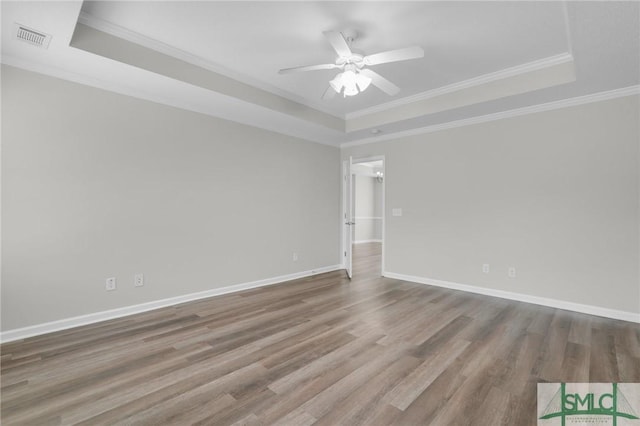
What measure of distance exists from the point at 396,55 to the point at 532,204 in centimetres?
285

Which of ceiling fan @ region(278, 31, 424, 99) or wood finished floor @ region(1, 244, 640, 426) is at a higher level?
ceiling fan @ region(278, 31, 424, 99)

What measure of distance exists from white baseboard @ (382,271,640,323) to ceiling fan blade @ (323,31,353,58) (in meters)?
3.66

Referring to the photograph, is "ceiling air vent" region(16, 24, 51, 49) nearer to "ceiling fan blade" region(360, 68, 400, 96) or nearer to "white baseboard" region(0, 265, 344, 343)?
"white baseboard" region(0, 265, 344, 343)

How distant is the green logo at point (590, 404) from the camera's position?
1688mm

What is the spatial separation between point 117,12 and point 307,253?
4.08 m

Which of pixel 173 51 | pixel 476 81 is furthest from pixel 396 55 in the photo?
pixel 173 51

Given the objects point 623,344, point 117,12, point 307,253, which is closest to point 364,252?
point 307,253

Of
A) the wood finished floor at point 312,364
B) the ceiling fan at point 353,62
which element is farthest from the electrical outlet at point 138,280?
the ceiling fan at point 353,62

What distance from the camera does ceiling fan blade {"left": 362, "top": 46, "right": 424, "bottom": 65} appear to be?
2.31 m

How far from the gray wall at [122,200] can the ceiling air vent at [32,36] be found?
0.52 meters

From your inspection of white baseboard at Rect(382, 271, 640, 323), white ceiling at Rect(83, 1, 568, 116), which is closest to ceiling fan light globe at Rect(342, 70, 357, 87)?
white ceiling at Rect(83, 1, 568, 116)

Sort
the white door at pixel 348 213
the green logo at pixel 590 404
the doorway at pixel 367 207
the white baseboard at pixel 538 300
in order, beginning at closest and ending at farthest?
the green logo at pixel 590 404 < the white baseboard at pixel 538 300 < the white door at pixel 348 213 < the doorway at pixel 367 207

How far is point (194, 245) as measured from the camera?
3846 mm

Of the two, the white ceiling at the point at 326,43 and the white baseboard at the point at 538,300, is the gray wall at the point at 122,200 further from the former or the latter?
the white baseboard at the point at 538,300
